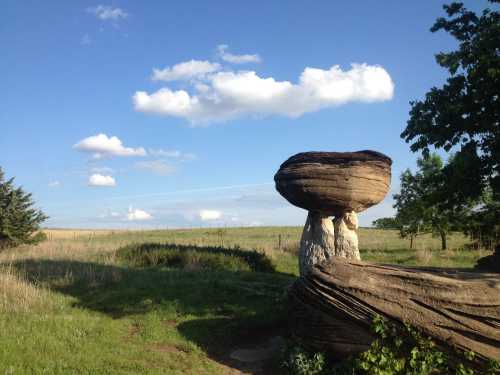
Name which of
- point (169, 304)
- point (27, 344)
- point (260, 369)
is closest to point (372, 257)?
point (169, 304)

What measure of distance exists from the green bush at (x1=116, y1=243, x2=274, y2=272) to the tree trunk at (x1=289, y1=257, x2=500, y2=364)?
10389 millimetres

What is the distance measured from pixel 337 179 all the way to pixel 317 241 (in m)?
2.23

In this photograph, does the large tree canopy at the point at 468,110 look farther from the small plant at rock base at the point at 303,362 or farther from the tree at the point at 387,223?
the tree at the point at 387,223

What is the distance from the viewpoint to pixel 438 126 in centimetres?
1272

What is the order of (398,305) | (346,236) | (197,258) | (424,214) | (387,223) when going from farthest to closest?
(387,223)
(424,214)
(197,258)
(346,236)
(398,305)

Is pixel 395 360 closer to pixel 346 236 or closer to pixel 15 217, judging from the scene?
pixel 346 236

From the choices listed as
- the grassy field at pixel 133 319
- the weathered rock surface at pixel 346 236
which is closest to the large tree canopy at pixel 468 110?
the weathered rock surface at pixel 346 236

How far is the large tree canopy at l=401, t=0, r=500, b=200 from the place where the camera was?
1191cm

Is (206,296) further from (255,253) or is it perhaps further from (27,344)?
(255,253)

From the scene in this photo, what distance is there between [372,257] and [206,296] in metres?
13.0

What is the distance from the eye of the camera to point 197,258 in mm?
20453

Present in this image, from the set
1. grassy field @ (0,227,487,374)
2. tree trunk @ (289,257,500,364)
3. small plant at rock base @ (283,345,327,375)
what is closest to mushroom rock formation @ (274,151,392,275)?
grassy field @ (0,227,487,374)

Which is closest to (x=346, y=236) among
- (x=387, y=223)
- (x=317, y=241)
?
(x=317, y=241)

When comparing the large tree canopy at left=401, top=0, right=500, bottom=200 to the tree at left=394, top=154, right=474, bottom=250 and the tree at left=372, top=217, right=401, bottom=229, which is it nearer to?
the tree at left=394, top=154, right=474, bottom=250
